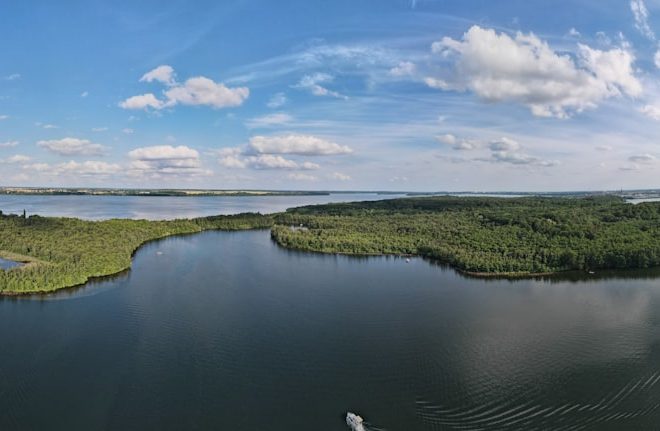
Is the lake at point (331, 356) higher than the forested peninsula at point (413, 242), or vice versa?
the forested peninsula at point (413, 242)

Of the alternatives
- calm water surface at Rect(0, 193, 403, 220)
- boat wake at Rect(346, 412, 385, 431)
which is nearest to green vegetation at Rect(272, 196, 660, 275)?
boat wake at Rect(346, 412, 385, 431)

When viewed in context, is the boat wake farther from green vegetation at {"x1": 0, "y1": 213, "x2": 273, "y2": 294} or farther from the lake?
green vegetation at {"x1": 0, "y1": 213, "x2": 273, "y2": 294}

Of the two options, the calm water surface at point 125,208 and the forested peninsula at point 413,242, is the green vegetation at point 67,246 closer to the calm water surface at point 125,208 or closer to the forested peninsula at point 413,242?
the forested peninsula at point 413,242

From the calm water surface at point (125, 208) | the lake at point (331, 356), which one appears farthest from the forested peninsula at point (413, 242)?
the calm water surface at point (125, 208)

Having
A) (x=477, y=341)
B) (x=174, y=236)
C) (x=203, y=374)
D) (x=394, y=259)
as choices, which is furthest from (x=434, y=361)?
(x=174, y=236)

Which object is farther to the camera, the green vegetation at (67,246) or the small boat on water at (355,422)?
the green vegetation at (67,246)

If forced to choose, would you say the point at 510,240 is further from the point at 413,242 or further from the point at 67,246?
the point at 67,246

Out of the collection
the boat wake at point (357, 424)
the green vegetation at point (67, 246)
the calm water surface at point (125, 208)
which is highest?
the calm water surface at point (125, 208)
